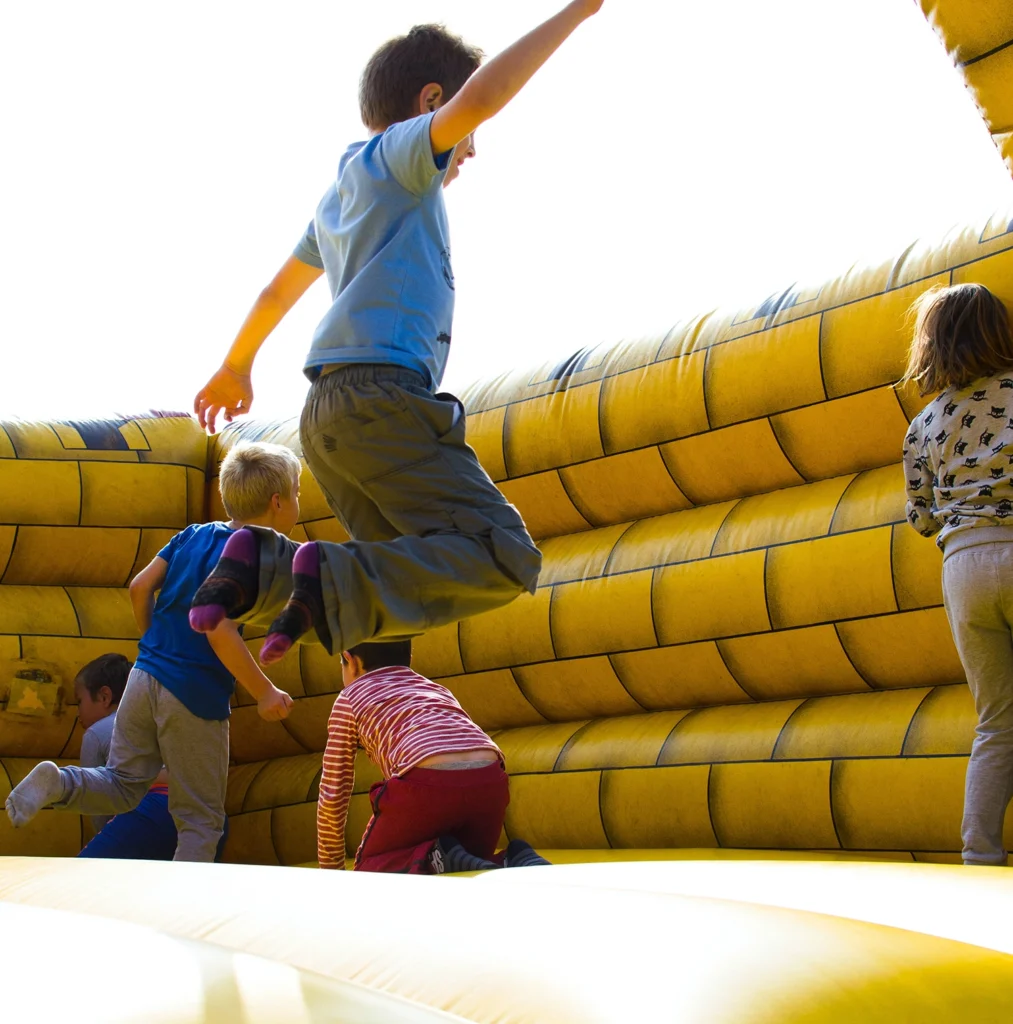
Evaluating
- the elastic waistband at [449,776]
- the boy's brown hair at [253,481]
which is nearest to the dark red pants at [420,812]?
the elastic waistband at [449,776]

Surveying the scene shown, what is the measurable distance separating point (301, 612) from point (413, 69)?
2.04 feet

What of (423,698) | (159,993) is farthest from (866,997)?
(423,698)

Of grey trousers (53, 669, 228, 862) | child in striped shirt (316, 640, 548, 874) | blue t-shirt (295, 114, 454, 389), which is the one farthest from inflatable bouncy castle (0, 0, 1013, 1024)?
blue t-shirt (295, 114, 454, 389)

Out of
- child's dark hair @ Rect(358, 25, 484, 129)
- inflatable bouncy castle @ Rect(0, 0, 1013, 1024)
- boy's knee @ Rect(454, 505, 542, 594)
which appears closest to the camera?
inflatable bouncy castle @ Rect(0, 0, 1013, 1024)

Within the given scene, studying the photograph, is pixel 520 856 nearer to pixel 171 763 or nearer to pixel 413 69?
pixel 171 763

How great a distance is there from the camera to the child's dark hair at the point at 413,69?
50.3 inches

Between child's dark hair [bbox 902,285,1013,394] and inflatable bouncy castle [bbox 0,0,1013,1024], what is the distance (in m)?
0.12

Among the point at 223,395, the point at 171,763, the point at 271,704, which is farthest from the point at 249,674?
the point at 223,395

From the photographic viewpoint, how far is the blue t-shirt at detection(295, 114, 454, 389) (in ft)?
3.77

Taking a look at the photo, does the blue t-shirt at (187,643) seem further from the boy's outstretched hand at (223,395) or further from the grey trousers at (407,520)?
the grey trousers at (407,520)

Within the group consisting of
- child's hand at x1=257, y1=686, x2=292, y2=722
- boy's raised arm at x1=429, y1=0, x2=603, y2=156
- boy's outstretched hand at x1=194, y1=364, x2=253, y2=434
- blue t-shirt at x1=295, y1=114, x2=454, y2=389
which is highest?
boy's raised arm at x1=429, y1=0, x2=603, y2=156

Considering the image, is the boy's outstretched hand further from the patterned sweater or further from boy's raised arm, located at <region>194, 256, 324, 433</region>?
the patterned sweater

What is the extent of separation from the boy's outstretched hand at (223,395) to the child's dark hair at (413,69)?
0.39 m

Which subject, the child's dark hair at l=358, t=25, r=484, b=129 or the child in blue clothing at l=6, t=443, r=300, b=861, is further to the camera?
the child in blue clothing at l=6, t=443, r=300, b=861
